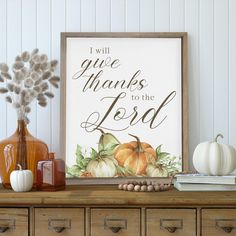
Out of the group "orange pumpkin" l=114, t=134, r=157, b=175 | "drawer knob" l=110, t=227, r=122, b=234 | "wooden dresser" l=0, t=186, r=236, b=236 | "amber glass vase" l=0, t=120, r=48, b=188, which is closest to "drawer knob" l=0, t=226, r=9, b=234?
"wooden dresser" l=0, t=186, r=236, b=236

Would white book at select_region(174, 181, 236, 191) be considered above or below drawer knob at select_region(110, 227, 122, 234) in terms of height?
above

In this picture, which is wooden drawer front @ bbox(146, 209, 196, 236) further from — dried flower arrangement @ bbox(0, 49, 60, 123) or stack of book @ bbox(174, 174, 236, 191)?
dried flower arrangement @ bbox(0, 49, 60, 123)

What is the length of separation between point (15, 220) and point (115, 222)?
38 centimetres

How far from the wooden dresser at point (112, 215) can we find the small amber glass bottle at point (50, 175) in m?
0.09

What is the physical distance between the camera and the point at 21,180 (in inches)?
75.3

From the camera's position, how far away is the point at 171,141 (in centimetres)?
226

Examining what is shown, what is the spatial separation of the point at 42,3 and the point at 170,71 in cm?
69

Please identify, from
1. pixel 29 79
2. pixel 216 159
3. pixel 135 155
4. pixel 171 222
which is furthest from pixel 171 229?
pixel 29 79

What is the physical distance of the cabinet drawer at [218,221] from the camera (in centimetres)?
183

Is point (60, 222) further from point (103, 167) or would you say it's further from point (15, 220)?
point (103, 167)

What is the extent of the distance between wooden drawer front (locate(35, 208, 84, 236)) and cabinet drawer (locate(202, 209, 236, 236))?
47 cm

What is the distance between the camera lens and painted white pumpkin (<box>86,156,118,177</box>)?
224 cm

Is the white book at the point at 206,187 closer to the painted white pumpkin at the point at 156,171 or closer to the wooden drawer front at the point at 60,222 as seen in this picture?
the painted white pumpkin at the point at 156,171

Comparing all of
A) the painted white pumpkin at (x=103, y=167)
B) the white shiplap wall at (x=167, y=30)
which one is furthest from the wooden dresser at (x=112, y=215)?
the white shiplap wall at (x=167, y=30)
